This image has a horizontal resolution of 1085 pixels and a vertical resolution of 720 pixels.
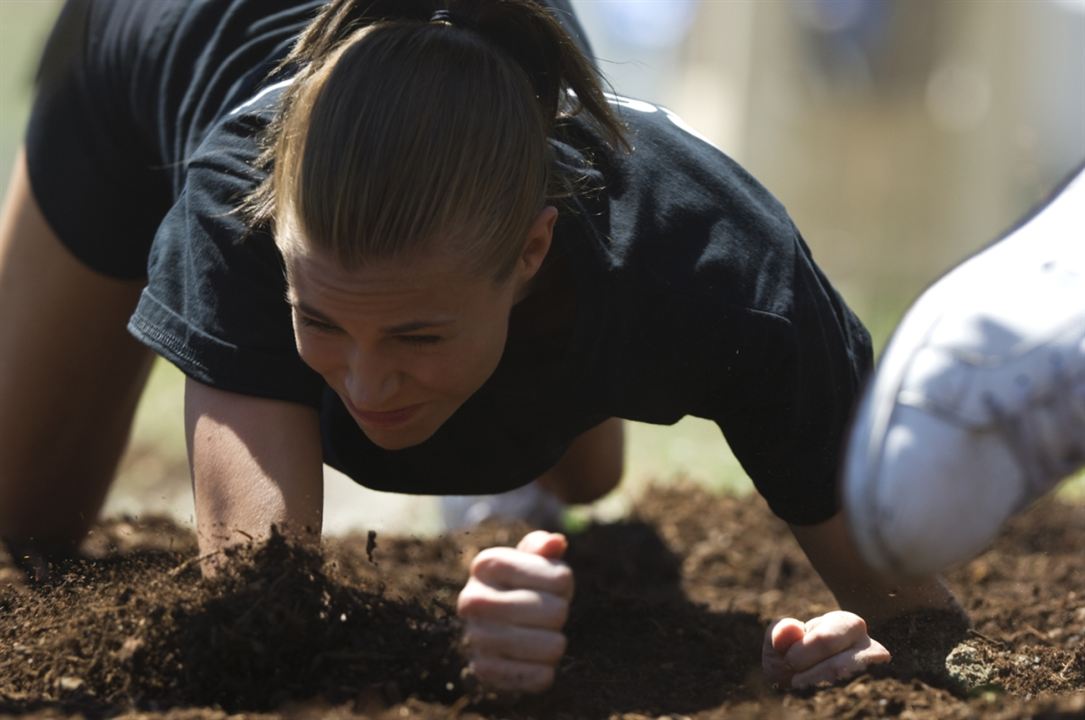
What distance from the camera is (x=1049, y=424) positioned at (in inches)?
70.1

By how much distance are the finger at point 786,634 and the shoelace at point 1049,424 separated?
45 centimetres

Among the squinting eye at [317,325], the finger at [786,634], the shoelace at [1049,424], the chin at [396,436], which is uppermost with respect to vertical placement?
the shoelace at [1049,424]

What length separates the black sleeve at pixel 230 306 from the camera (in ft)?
6.99

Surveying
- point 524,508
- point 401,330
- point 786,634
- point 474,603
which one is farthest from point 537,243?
point 524,508

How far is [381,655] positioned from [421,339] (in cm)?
46

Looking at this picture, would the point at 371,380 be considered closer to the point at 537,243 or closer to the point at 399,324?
the point at 399,324

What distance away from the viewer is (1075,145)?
984 cm

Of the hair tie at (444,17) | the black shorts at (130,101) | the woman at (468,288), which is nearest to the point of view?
the woman at (468,288)

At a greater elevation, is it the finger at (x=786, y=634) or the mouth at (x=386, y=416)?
the mouth at (x=386, y=416)

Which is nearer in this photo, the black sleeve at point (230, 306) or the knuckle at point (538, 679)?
the knuckle at point (538, 679)

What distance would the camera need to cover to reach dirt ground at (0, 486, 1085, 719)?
181 centimetres

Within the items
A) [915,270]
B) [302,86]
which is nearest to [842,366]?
[302,86]

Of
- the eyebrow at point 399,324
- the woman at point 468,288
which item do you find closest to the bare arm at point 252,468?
the woman at point 468,288

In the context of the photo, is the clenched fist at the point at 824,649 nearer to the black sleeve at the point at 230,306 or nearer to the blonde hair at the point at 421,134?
the blonde hair at the point at 421,134
